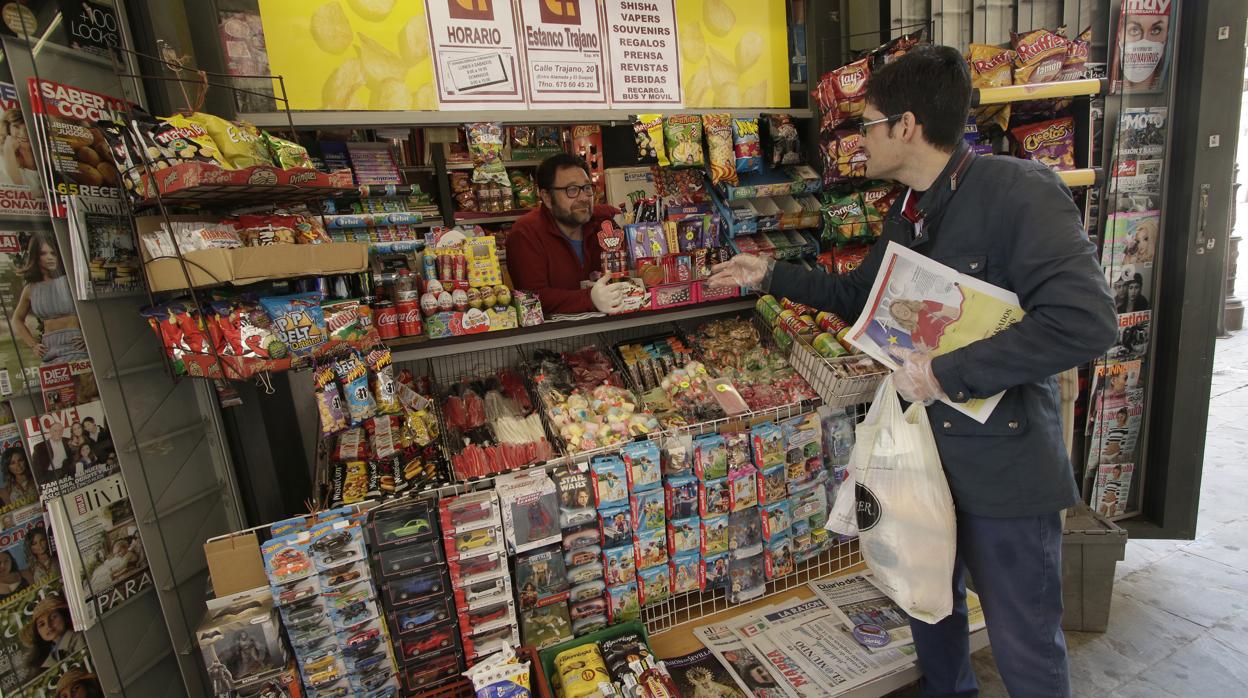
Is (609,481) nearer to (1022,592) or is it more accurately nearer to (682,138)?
(1022,592)

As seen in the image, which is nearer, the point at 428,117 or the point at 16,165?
the point at 16,165

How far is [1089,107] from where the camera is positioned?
2715 mm

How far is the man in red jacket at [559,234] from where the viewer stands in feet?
8.97

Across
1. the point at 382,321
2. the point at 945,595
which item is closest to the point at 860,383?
the point at 945,595

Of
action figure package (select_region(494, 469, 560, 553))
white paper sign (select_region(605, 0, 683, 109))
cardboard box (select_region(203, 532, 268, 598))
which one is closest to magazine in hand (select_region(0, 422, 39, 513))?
cardboard box (select_region(203, 532, 268, 598))

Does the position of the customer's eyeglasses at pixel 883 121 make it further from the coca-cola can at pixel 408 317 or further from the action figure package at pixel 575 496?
the coca-cola can at pixel 408 317

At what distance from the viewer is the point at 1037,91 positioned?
8.09 ft

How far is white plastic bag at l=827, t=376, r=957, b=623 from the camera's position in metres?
1.73

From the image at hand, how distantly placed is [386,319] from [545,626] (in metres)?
1.21

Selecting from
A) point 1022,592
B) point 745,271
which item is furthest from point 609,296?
point 1022,592

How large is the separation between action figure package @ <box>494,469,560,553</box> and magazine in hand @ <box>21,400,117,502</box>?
1.26 meters

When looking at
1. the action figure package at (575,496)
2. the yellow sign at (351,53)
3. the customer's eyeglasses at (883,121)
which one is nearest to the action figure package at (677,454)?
the action figure package at (575,496)

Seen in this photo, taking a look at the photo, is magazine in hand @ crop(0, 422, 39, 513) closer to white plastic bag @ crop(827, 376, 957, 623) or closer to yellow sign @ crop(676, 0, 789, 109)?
white plastic bag @ crop(827, 376, 957, 623)

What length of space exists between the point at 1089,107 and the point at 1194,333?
1332mm
